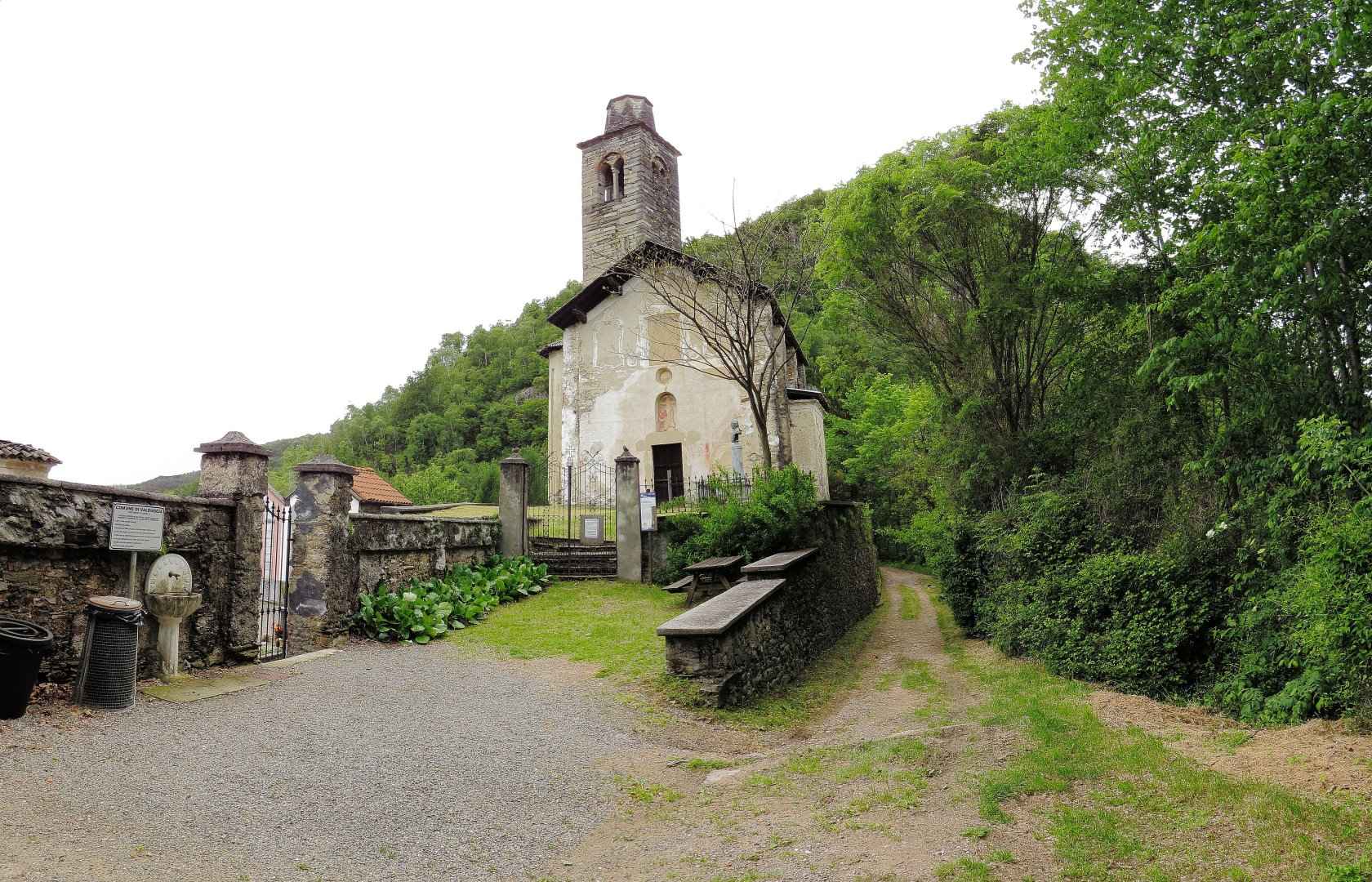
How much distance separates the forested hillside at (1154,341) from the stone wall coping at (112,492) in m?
8.92

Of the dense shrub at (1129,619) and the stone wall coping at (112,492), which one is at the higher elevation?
the stone wall coping at (112,492)

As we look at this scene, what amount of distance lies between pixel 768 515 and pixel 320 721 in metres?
7.72

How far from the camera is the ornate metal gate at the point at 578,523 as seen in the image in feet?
46.2

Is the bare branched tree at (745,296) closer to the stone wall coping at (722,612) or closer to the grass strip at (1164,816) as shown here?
the stone wall coping at (722,612)

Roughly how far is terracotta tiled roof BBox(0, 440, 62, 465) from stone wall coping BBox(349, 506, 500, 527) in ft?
35.2

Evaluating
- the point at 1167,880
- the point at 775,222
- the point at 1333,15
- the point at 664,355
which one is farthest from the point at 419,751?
the point at 664,355

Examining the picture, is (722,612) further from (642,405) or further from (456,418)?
(456,418)

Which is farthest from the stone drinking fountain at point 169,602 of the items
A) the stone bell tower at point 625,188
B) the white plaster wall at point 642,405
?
the stone bell tower at point 625,188

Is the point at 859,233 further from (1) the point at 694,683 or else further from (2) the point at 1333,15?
(1) the point at 694,683

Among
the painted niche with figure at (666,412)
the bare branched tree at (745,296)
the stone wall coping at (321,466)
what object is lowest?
the stone wall coping at (321,466)

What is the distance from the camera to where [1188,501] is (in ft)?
26.6

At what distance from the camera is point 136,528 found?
642 cm

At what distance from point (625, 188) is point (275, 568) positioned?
2407 centimetres

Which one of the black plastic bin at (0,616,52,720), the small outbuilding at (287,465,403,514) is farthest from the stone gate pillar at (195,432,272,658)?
the small outbuilding at (287,465,403,514)
